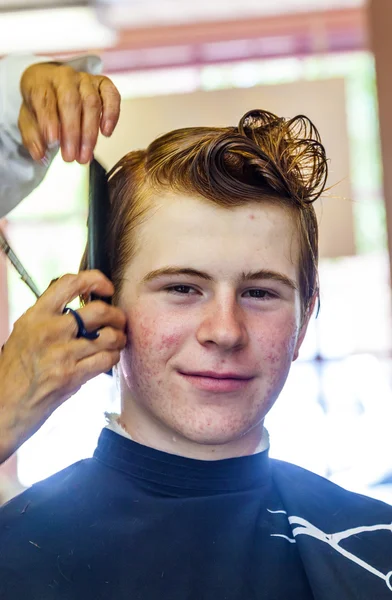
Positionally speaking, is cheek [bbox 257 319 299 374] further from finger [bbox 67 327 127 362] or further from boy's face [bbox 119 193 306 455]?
finger [bbox 67 327 127 362]

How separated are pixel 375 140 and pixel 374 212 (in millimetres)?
398

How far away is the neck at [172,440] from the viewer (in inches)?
61.3

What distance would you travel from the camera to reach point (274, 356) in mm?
1525

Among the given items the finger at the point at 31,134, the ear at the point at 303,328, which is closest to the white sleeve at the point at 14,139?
the finger at the point at 31,134

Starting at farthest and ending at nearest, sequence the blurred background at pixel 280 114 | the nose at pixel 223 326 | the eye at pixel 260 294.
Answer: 1. the blurred background at pixel 280 114
2. the eye at pixel 260 294
3. the nose at pixel 223 326

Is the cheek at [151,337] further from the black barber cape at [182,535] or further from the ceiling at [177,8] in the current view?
the ceiling at [177,8]

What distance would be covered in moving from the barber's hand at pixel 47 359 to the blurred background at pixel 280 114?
261 centimetres

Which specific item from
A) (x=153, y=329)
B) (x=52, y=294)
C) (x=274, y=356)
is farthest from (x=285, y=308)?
(x=52, y=294)

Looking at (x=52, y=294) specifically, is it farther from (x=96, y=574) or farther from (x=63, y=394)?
(x=96, y=574)

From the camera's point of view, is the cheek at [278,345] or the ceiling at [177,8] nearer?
the cheek at [278,345]

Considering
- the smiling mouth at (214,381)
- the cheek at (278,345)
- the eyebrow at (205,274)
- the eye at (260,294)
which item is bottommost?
the smiling mouth at (214,381)

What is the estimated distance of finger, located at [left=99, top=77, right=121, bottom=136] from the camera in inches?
55.4

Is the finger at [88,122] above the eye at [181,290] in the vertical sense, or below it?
above

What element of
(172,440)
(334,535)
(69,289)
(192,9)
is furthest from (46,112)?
(192,9)
